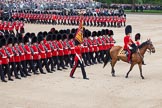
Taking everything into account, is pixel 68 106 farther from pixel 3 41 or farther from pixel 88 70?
pixel 88 70

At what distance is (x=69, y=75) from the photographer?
18156 millimetres

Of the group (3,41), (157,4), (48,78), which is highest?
(3,41)

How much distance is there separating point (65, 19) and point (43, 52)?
26.8m

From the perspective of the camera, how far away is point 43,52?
18.6 meters

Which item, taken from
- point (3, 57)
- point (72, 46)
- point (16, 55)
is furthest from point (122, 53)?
point (3, 57)

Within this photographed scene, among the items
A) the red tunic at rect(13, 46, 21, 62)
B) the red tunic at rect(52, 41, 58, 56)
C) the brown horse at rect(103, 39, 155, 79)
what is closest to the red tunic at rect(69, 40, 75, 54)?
the red tunic at rect(52, 41, 58, 56)

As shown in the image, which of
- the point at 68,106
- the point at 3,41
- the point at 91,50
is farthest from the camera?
the point at 91,50

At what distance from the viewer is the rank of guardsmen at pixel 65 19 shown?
43.1 meters

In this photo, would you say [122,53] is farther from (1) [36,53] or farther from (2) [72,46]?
(1) [36,53]

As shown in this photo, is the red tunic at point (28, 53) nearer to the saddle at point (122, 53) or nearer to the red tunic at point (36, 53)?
the red tunic at point (36, 53)

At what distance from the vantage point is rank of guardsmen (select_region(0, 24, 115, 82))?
682 inches

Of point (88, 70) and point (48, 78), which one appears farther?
point (88, 70)

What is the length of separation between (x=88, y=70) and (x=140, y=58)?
2553 millimetres

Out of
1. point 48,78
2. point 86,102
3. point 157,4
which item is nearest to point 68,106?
point 86,102
